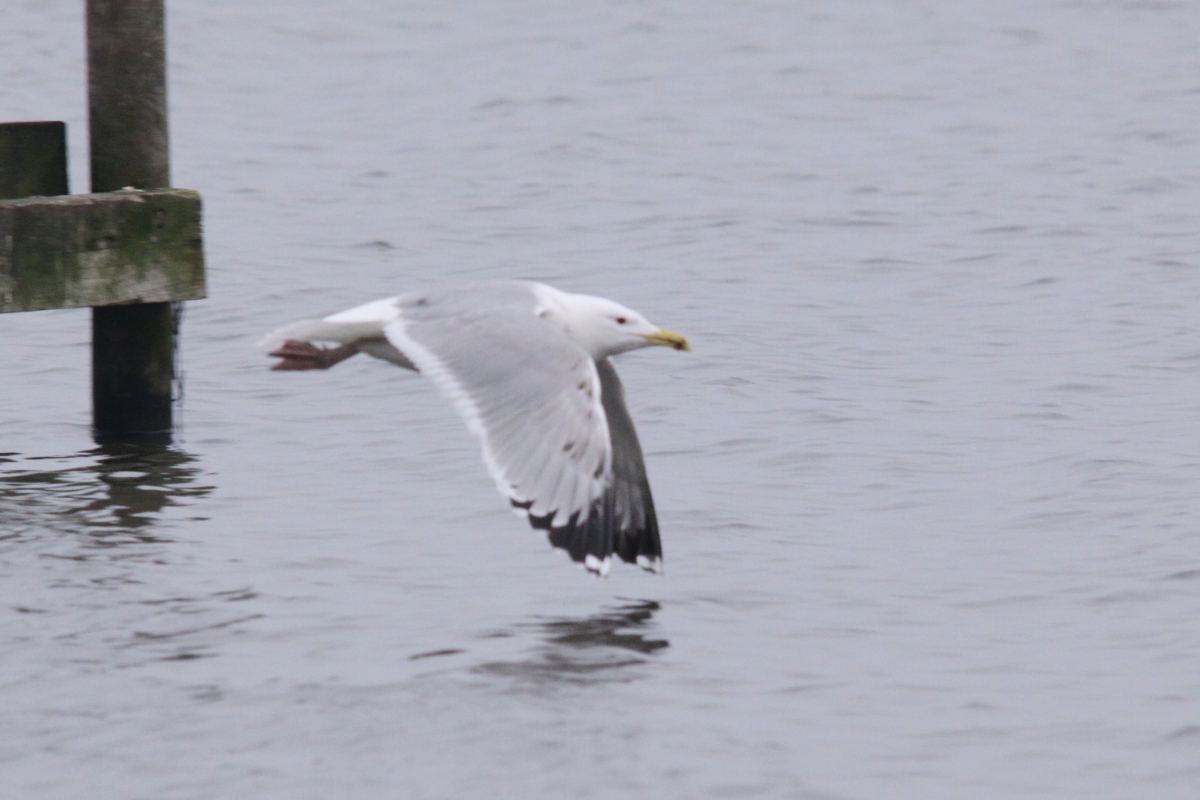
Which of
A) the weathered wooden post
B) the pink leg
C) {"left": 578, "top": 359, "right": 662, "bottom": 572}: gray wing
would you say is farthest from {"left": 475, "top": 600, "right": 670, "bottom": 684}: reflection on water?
the weathered wooden post

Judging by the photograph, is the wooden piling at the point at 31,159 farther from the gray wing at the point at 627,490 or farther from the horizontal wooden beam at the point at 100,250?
the gray wing at the point at 627,490

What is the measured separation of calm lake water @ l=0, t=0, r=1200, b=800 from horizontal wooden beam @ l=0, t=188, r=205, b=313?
688mm

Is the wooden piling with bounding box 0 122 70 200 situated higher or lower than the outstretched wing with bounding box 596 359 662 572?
higher

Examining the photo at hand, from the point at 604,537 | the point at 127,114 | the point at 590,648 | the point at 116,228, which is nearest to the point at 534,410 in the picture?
the point at 604,537

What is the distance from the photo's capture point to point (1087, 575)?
6.16m

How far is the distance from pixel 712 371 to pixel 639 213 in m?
4.15

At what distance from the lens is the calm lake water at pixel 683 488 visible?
4.69m

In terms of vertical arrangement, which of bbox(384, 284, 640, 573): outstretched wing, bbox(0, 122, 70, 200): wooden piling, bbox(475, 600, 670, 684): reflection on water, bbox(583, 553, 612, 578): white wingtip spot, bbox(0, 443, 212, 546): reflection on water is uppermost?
bbox(0, 122, 70, 200): wooden piling

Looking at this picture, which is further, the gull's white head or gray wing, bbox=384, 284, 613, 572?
the gull's white head

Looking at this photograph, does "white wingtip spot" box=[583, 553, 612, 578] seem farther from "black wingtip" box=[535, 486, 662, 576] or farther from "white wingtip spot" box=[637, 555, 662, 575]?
"white wingtip spot" box=[637, 555, 662, 575]

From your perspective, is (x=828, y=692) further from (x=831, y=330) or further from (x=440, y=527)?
(x=831, y=330)

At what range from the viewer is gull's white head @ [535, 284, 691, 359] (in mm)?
6043

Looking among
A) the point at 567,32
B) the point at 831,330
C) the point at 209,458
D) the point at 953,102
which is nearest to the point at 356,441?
the point at 209,458

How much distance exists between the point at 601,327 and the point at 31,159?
2610 millimetres
